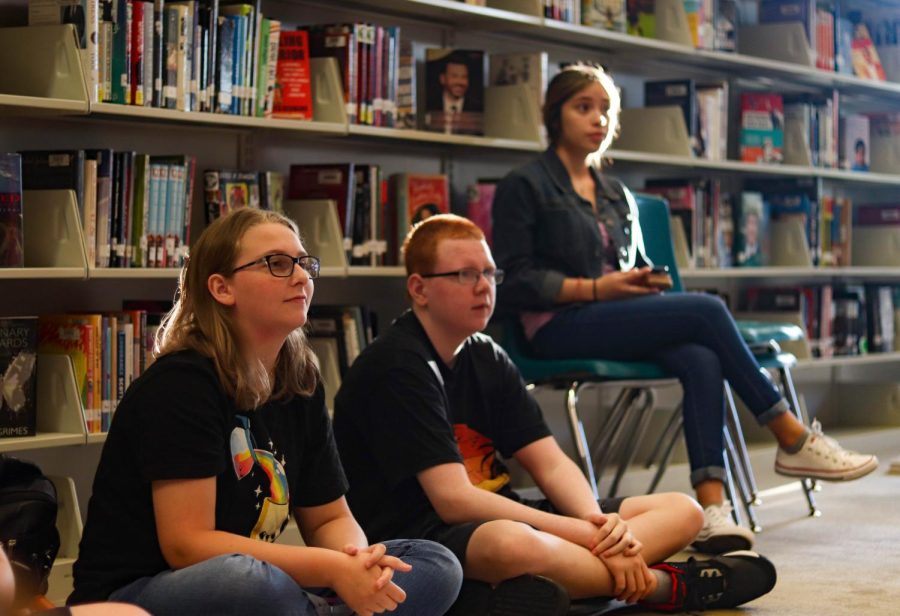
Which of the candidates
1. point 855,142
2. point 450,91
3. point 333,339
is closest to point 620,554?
point 333,339

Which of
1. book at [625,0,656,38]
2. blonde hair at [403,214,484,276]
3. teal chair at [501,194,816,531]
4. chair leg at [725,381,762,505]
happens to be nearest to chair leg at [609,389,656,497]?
teal chair at [501,194,816,531]

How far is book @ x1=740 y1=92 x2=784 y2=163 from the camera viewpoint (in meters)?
4.84

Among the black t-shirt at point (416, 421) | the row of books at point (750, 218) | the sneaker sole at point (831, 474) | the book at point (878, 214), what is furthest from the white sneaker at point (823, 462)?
the book at point (878, 214)

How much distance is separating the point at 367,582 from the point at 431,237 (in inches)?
35.5

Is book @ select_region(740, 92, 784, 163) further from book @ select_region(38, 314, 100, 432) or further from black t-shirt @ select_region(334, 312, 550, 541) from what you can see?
book @ select_region(38, 314, 100, 432)

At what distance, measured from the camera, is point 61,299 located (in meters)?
3.07

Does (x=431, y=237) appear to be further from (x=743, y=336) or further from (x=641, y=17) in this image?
(x=641, y=17)

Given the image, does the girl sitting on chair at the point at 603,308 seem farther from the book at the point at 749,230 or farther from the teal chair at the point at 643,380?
the book at the point at 749,230

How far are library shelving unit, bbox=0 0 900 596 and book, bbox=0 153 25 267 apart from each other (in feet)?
0.17

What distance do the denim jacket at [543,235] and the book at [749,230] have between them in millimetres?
1262

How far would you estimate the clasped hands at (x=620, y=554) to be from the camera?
245 cm

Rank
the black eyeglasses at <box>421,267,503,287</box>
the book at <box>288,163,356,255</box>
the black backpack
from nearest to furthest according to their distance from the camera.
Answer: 1. the black backpack
2. the black eyeglasses at <box>421,267,503,287</box>
3. the book at <box>288,163,356,255</box>

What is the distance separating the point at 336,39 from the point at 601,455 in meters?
1.36

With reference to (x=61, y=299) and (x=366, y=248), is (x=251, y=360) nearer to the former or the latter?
(x=61, y=299)
